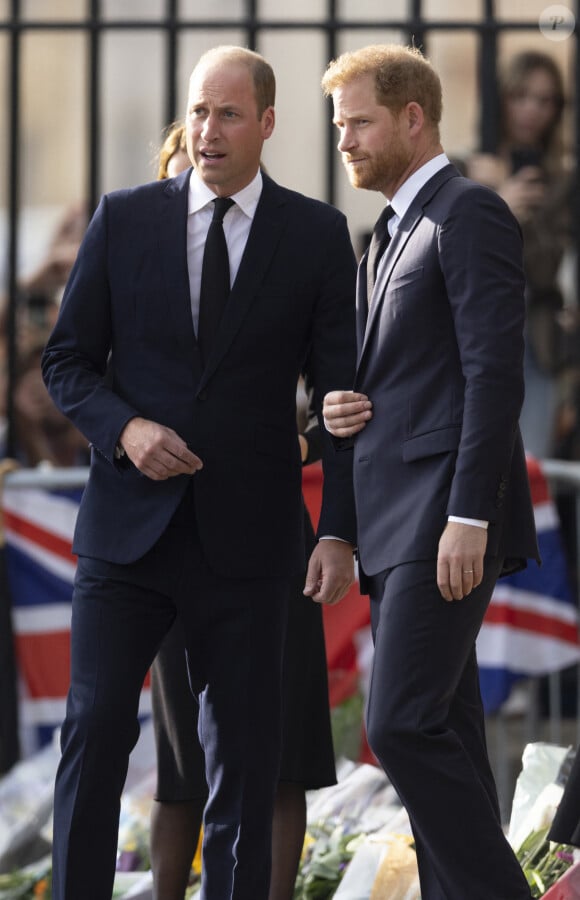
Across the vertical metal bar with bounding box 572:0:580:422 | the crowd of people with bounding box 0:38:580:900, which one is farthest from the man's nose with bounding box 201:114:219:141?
the vertical metal bar with bounding box 572:0:580:422

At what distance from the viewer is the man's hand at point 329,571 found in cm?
374

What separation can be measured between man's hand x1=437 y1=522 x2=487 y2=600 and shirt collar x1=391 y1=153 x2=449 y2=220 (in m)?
0.71

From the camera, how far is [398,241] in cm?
362

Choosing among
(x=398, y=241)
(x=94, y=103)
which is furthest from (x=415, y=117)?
(x=94, y=103)

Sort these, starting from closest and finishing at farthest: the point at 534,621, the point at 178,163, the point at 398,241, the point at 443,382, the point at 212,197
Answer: the point at 443,382 → the point at 398,241 → the point at 212,197 → the point at 178,163 → the point at 534,621

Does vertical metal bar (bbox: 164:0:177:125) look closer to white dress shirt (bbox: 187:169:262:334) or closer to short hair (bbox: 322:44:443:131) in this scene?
white dress shirt (bbox: 187:169:262:334)

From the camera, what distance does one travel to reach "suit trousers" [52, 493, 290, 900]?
354 cm

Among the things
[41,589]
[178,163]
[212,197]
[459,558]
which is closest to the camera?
[459,558]

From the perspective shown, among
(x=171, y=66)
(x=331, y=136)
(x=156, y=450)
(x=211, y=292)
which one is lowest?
(x=156, y=450)

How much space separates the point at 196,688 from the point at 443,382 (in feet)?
2.86

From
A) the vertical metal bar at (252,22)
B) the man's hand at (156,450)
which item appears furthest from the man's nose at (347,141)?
the vertical metal bar at (252,22)

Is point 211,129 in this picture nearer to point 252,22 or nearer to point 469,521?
point 469,521

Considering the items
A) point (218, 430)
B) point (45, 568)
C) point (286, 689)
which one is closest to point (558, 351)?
point (45, 568)

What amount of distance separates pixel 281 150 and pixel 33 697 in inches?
92.5
